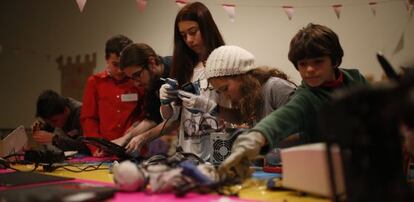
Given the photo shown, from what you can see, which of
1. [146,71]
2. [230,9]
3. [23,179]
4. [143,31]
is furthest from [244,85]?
[143,31]

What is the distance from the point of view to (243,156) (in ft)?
3.04

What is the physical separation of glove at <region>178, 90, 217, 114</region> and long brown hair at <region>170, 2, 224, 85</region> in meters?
0.21

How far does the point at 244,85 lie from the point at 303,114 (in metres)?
0.35

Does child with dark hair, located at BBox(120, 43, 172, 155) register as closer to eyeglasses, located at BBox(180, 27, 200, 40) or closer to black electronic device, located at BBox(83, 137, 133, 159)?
black electronic device, located at BBox(83, 137, 133, 159)

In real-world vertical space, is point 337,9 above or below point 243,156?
above

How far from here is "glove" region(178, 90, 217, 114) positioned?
56.2 inches

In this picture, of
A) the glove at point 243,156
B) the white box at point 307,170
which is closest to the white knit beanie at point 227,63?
the glove at point 243,156

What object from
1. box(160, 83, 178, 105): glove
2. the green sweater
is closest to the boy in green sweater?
the green sweater

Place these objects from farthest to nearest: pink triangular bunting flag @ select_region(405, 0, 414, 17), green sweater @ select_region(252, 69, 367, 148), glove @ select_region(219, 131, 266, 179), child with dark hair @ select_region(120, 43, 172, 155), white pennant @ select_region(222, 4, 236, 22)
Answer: white pennant @ select_region(222, 4, 236, 22) → pink triangular bunting flag @ select_region(405, 0, 414, 17) → child with dark hair @ select_region(120, 43, 172, 155) → green sweater @ select_region(252, 69, 367, 148) → glove @ select_region(219, 131, 266, 179)

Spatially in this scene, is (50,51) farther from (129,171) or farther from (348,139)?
(348,139)

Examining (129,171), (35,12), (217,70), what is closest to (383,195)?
(129,171)

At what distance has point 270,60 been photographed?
2477 mm

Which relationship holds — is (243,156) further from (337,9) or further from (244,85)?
(337,9)

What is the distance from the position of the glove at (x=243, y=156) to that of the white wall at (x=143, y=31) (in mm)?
1201
